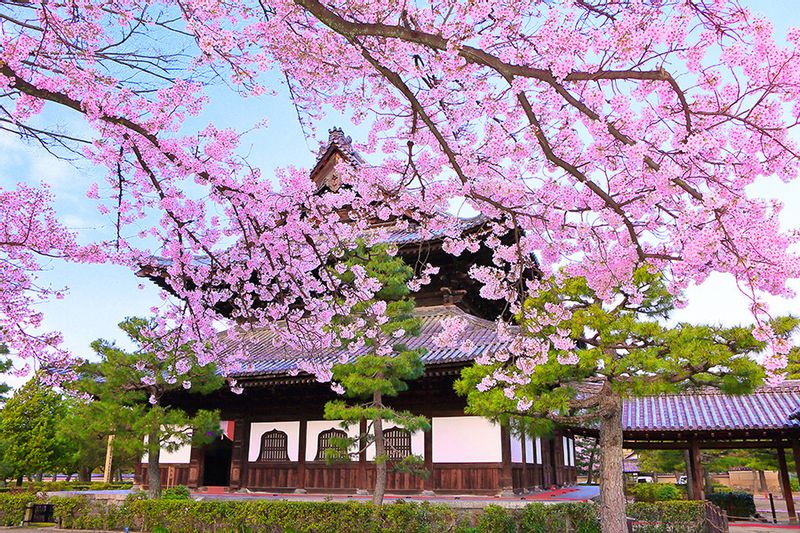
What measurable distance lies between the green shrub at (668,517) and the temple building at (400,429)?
101 inches

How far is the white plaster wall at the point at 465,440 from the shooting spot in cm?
1243

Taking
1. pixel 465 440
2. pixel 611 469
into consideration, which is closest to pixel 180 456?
pixel 465 440

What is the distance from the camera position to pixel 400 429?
1294 centimetres

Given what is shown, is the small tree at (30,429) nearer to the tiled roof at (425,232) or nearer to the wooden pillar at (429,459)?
the tiled roof at (425,232)

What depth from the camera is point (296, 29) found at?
5125mm

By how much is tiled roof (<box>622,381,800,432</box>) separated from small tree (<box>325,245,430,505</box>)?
8.56 m

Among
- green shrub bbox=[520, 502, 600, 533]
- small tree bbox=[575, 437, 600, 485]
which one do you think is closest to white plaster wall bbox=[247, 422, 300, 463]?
green shrub bbox=[520, 502, 600, 533]

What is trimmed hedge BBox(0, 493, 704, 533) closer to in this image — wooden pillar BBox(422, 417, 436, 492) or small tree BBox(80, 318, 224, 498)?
small tree BBox(80, 318, 224, 498)

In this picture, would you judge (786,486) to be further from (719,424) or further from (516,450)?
(516,450)

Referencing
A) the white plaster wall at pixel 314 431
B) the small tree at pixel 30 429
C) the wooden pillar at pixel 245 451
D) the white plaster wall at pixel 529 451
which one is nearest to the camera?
the white plaster wall at pixel 314 431

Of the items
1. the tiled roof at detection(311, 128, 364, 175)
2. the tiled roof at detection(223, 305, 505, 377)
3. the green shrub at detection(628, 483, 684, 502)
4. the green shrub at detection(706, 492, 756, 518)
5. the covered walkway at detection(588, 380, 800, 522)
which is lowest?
the green shrub at detection(706, 492, 756, 518)

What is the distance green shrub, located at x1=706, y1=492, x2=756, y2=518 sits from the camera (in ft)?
64.0

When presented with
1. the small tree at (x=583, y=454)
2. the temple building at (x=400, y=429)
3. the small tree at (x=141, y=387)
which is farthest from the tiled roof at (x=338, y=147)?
the small tree at (x=583, y=454)

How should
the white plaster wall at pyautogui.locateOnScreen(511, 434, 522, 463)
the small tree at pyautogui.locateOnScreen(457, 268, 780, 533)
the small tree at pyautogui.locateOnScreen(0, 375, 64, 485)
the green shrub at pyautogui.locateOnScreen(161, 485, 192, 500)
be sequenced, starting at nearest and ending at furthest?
the small tree at pyautogui.locateOnScreen(457, 268, 780, 533)
the white plaster wall at pyautogui.locateOnScreen(511, 434, 522, 463)
the green shrub at pyautogui.locateOnScreen(161, 485, 192, 500)
the small tree at pyautogui.locateOnScreen(0, 375, 64, 485)
